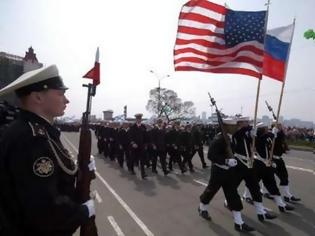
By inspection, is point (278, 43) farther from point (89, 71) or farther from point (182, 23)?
point (89, 71)

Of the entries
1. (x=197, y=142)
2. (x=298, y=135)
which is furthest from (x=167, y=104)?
(x=197, y=142)

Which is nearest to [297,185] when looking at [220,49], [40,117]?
[220,49]

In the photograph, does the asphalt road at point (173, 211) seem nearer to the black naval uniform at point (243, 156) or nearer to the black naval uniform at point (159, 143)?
the black naval uniform at point (243, 156)

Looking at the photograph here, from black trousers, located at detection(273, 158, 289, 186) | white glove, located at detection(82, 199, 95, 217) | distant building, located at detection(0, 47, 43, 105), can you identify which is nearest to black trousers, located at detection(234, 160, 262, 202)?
black trousers, located at detection(273, 158, 289, 186)

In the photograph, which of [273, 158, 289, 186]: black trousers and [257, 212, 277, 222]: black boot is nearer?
[257, 212, 277, 222]: black boot

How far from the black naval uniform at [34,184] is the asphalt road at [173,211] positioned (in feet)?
14.8

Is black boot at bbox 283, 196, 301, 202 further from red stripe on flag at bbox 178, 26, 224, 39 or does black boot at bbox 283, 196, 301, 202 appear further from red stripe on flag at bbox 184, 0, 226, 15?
red stripe on flag at bbox 184, 0, 226, 15

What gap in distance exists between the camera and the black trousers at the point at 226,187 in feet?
23.1

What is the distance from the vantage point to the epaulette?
225cm

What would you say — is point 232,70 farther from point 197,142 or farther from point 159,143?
point 197,142

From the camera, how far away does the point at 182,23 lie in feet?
27.3

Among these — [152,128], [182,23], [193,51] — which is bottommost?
[152,128]

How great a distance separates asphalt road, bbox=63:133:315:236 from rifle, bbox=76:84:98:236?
3951mm

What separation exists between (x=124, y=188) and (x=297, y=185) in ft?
16.7
